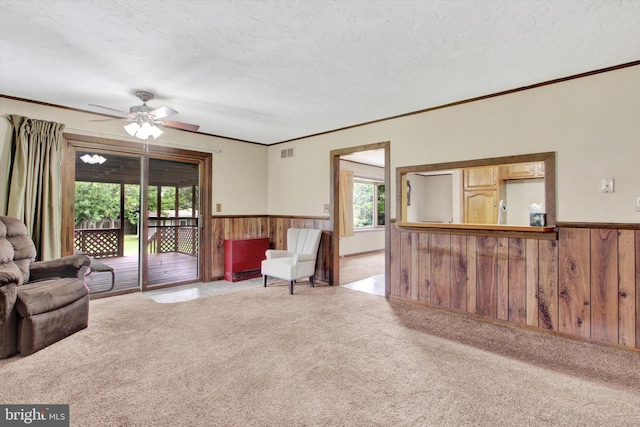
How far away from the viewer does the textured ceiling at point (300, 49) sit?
1974 mm

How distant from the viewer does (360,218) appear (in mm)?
8422

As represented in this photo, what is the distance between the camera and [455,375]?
2219 mm

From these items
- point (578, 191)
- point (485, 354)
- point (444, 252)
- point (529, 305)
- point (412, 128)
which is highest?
point (412, 128)

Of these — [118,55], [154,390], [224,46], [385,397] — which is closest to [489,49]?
[224,46]

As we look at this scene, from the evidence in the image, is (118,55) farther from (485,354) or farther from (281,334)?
(485,354)

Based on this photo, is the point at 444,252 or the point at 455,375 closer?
the point at 455,375

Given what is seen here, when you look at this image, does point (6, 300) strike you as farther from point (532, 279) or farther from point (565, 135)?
point (565, 135)

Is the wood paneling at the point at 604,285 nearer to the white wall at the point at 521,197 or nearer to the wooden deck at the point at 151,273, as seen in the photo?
the white wall at the point at 521,197

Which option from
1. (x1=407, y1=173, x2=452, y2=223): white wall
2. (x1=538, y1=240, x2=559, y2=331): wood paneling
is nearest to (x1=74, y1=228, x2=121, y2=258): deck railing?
(x1=407, y1=173, x2=452, y2=223): white wall

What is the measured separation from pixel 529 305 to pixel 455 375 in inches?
54.9

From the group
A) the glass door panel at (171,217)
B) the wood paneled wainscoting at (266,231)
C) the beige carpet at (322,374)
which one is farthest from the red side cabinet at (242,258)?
the glass door panel at (171,217)

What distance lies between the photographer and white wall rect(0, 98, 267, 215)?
3451mm

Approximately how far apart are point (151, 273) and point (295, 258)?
2871 mm

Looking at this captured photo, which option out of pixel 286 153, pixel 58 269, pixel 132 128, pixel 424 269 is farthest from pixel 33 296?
pixel 286 153
